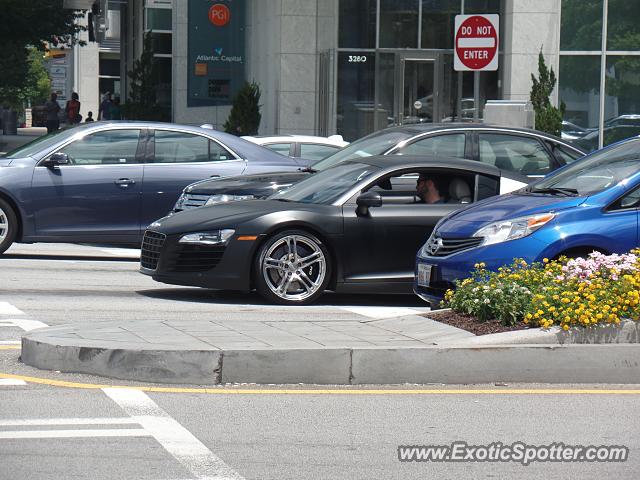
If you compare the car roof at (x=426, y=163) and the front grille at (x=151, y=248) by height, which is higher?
the car roof at (x=426, y=163)

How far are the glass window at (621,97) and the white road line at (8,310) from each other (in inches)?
765

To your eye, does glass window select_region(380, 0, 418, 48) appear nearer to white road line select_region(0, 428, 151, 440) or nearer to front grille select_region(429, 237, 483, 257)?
front grille select_region(429, 237, 483, 257)

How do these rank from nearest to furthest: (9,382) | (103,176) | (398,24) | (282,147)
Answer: (9,382)
(103,176)
(282,147)
(398,24)

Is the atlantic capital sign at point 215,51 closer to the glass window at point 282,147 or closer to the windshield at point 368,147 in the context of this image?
the glass window at point 282,147

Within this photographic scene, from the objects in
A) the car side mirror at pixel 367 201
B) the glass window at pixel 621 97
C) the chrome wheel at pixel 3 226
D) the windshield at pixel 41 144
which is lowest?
the chrome wheel at pixel 3 226

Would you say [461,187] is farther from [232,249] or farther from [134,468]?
[134,468]

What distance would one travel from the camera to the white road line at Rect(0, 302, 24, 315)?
419 inches

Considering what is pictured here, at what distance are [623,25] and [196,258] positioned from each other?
1911cm

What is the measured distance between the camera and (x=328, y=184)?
12.0 metres

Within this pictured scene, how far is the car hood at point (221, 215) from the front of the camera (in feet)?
37.0

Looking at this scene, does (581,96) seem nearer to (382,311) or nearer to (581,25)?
(581,25)

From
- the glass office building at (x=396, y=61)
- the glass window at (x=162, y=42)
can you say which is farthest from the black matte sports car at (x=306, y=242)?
the glass window at (x=162, y=42)

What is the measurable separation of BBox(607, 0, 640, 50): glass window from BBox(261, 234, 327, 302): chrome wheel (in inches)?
727

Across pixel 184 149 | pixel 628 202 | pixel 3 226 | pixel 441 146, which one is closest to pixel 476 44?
pixel 441 146
